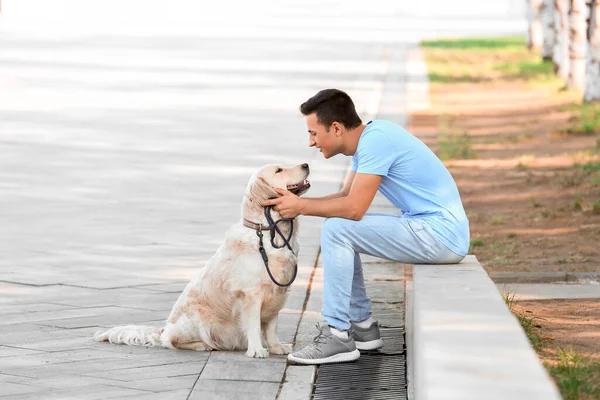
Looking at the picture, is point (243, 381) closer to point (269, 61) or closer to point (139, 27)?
point (269, 61)

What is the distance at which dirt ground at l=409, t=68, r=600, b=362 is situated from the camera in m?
7.66

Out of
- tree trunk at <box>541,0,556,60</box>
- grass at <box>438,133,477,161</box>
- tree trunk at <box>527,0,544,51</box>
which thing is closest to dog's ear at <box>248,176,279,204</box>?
grass at <box>438,133,477,161</box>

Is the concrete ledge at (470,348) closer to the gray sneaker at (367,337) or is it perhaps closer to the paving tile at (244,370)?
the gray sneaker at (367,337)

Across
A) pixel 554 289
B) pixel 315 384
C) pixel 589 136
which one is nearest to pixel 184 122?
pixel 589 136

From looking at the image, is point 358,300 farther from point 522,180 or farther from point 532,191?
point 522,180

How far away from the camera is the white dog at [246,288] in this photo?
6516 millimetres

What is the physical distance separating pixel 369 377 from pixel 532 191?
721cm

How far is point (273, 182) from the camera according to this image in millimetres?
6512

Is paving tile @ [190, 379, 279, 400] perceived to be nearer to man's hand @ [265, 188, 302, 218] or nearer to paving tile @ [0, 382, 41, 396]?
paving tile @ [0, 382, 41, 396]


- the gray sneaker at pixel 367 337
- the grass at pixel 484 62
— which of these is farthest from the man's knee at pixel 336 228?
the grass at pixel 484 62

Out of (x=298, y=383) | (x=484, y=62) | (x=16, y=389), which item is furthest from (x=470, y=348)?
(x=484, y=62)

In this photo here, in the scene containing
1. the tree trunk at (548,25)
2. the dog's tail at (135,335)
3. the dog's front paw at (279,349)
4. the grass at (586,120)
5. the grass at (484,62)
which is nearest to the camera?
the dog's front paw at (279,349)

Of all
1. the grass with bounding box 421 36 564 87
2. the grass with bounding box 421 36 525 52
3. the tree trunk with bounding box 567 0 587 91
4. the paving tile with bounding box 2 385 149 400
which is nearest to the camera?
the paving tile with bounding box 2 385 149 400

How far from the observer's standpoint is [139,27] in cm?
5050
